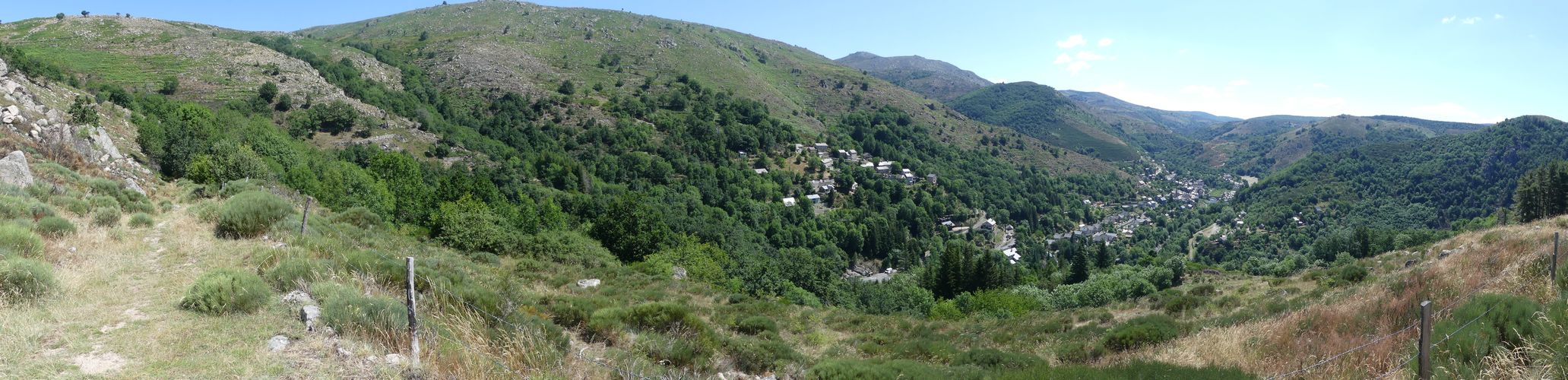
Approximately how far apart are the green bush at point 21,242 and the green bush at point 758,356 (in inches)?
403

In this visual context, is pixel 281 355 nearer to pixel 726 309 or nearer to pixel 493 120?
pixel 726 309

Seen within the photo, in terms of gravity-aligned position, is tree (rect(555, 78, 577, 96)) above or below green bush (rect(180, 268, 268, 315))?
above

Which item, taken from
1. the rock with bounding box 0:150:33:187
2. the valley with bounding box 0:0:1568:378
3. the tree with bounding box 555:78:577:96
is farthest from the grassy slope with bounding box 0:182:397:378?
the tree with bounding box 555:78:577:96

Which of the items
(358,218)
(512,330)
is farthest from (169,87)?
(512,330)

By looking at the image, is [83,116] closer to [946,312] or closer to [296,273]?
[296,273]

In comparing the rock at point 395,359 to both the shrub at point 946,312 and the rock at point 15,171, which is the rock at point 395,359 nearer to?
the rock at point 15,171

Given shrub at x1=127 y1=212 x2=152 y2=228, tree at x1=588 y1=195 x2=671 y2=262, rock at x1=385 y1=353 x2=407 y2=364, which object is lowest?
tree at x1=588 y1=195 x2=671 y2=262

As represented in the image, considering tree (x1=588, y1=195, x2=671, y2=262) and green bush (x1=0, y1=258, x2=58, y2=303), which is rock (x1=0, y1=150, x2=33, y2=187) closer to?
green bush (x1=0, y1=258, x2=58, y2=303)

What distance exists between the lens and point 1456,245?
73.7ft

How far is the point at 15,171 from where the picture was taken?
44.7 ft

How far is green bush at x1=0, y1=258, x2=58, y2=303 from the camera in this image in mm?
6758

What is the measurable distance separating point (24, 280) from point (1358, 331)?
17.1m

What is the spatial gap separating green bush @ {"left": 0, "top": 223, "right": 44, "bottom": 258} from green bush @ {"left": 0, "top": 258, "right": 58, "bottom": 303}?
1871 mm

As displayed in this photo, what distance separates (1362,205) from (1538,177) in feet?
288
